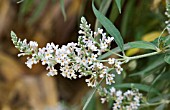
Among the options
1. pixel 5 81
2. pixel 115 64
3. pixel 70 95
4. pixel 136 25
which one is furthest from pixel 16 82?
pixel 115 64

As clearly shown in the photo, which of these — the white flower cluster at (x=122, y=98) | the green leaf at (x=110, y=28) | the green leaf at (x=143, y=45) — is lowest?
the white flower cluster at (x=122, y=98)

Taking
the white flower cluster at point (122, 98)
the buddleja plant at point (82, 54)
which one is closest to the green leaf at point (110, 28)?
the buddleja plant at point (82, 54)

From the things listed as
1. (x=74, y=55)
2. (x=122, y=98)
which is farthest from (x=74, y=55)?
(x=122, y=98)

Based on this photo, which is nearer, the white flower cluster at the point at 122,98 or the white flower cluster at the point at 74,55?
the white flower cluster at the point at 74,55

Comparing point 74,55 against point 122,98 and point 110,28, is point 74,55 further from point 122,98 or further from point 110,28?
point 122,98

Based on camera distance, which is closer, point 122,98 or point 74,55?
point 74,55

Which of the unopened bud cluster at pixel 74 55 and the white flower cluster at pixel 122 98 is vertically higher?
the unopened bud cluster at pixel 74 55

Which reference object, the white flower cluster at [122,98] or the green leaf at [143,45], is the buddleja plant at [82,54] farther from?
the white flower cluster at [122,98]

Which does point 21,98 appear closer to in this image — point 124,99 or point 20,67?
point 20,67
